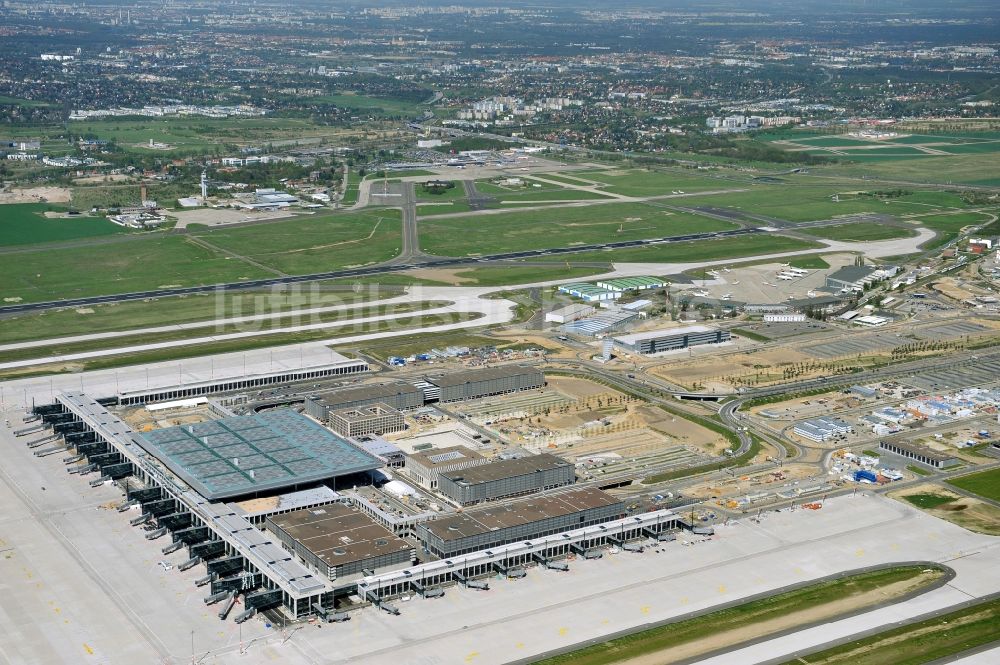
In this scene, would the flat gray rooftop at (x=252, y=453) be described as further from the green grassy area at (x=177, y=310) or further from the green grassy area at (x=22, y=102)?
the green grassy area at (x=22, y=102)

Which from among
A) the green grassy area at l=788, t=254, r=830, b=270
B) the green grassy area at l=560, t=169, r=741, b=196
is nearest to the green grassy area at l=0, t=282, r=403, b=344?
the green grassy area at l=788, t=254, r=830, b=270

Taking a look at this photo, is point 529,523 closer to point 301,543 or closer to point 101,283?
point 301,543

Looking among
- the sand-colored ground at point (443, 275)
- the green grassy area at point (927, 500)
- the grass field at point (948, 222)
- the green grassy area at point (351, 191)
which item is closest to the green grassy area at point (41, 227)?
the green grassy area at point (351, 191)

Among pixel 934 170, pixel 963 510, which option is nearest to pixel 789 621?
pixel 963 510

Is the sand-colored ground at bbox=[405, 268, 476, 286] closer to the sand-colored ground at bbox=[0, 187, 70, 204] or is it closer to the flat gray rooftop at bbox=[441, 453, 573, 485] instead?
the flat gray rooftop at bbox=[441, 453, 573, 485]

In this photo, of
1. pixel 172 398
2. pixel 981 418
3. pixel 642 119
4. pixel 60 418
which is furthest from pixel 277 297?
pixel 642 119

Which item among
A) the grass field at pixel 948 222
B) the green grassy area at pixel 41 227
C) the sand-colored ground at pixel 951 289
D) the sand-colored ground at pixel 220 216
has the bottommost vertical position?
the green grassy area at pixel 41 227
